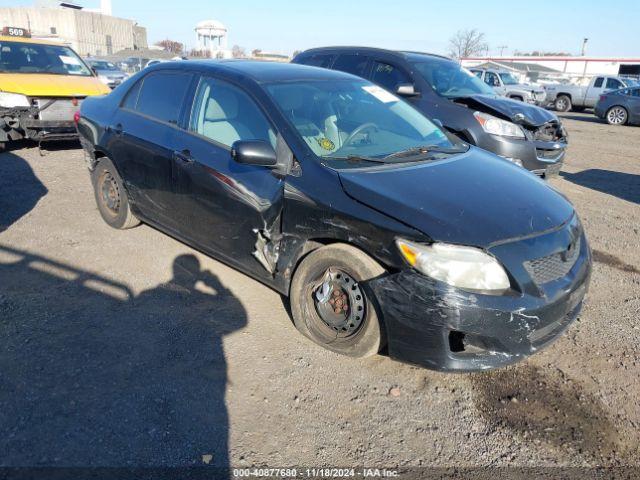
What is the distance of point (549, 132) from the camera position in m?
6.70

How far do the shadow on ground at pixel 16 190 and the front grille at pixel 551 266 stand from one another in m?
4.92

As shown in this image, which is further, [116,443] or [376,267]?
[376,267]

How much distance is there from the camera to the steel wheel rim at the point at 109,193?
484 cm

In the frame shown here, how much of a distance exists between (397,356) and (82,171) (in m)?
6.28

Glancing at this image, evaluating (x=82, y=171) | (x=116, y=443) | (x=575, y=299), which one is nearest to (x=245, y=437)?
(x=116, y=443)

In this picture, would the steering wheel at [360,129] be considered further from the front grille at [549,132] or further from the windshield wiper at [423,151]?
the front grille at [549,132]

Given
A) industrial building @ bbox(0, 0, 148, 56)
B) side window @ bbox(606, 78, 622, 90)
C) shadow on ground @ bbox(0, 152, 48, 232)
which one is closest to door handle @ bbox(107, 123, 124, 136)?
shadow on ground @ bbox(0, 152, 48, 232)

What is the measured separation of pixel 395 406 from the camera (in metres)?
2.73

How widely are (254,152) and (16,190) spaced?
4.55 meters

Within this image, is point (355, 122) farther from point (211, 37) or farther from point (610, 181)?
point (211, 37)

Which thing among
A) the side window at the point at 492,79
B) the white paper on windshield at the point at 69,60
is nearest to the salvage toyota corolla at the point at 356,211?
the white paper on windshield at the point at 69,60

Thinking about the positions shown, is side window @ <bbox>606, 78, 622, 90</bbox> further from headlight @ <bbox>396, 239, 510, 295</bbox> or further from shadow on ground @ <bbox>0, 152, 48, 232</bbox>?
headlight @ <bbox>396, 239, 510, 295</bbox>

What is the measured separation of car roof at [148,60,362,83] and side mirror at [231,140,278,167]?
2.38ft

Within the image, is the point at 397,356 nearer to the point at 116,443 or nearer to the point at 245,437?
the point at 245,437
